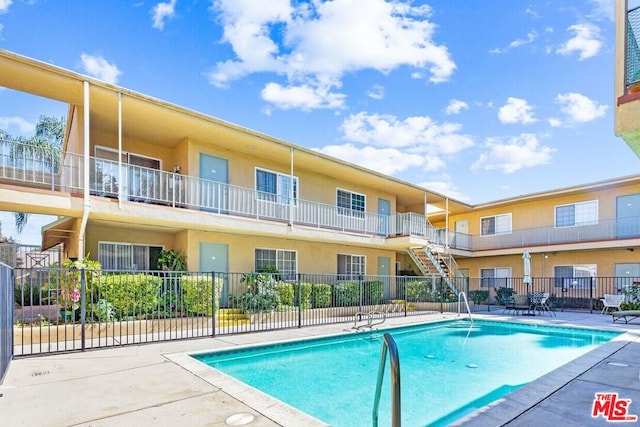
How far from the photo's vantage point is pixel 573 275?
22.0 metres

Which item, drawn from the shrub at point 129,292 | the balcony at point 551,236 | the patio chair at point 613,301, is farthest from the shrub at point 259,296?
the patio chair at point 613,301

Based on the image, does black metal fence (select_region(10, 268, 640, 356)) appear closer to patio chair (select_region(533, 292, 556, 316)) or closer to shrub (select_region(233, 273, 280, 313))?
shrub (select_region(233, 273, 280, 313))

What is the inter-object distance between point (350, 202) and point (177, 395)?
1613cm

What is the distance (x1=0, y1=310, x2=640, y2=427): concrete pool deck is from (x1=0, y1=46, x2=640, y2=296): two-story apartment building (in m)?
5.04

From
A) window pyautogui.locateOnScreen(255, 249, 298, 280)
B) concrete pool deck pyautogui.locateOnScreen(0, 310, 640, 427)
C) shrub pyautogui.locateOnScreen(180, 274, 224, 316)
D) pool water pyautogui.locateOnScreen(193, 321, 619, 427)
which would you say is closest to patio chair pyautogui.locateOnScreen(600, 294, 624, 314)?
pool water pyautogui.locateOnScreen(193, 321, 619, 427)

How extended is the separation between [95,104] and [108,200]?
2.96 m

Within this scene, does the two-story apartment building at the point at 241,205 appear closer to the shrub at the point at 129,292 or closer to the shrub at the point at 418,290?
the shrub at the point at 418,290

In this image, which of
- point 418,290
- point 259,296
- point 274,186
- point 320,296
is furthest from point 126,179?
point 418,290

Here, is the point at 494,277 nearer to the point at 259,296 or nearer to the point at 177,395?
the point at 259,296

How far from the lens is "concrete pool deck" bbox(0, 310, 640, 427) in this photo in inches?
170

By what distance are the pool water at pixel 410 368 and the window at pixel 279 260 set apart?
6238 mm

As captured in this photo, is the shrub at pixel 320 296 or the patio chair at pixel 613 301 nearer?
the shrub at pixel 320 296

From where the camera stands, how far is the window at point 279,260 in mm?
16203

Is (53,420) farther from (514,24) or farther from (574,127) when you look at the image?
(574,127)
